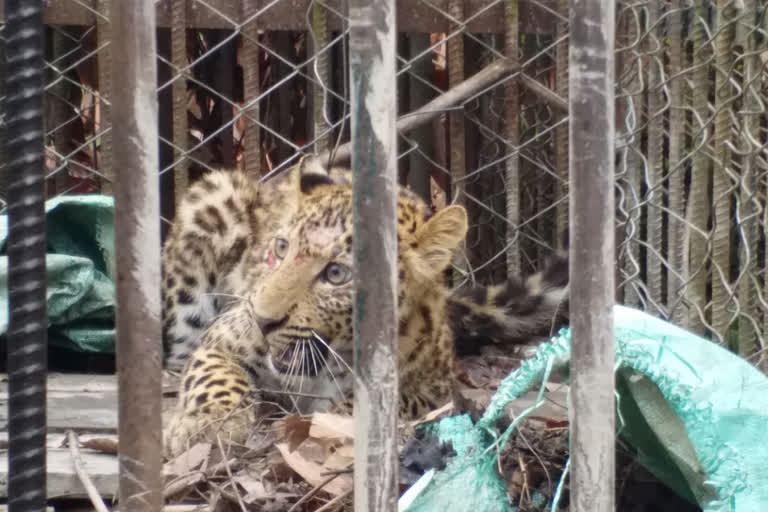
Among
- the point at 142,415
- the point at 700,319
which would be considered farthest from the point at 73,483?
the point at 700,319

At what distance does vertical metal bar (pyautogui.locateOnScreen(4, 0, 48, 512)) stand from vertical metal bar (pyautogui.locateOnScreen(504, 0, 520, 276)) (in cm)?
333

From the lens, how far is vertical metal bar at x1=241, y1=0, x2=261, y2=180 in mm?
4539

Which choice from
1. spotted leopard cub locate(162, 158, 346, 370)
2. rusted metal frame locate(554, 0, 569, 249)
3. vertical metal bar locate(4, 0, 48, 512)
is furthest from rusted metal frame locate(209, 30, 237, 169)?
vertical metal bar locate(4, 0, 48, 512)

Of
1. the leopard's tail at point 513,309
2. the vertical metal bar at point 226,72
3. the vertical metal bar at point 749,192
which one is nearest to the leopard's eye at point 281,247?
the leopard's tail at point 513,309

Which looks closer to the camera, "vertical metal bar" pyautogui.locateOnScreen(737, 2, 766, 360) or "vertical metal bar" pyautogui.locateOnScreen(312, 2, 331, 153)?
"vertical metal bar" pyautogui.locateOnScreen(737, 2, 766, 360)

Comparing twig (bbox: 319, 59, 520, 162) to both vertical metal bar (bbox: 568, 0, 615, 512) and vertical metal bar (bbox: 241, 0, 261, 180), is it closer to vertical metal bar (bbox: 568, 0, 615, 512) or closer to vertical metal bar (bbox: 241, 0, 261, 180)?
vertical metal bar (bbox: 241, 0, 261, 180)

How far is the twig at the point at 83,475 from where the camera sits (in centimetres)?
240

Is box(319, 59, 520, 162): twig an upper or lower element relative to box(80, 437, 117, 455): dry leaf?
upper

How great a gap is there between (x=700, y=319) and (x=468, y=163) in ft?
5.74

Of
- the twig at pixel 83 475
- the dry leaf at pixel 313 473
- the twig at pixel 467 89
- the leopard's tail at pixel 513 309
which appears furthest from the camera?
the twig at pixel 467 89

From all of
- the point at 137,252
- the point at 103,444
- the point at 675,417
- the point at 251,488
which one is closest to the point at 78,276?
the point at 103,444

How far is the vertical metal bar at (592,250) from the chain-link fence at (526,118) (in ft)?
4.63

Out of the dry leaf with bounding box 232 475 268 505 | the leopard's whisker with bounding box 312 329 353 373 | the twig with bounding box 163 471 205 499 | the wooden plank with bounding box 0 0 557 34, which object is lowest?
the dry leaf with bounding box 232 475 268 505

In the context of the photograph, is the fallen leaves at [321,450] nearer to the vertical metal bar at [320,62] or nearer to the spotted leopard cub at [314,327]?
the spotted leopard cub at [314,327]
